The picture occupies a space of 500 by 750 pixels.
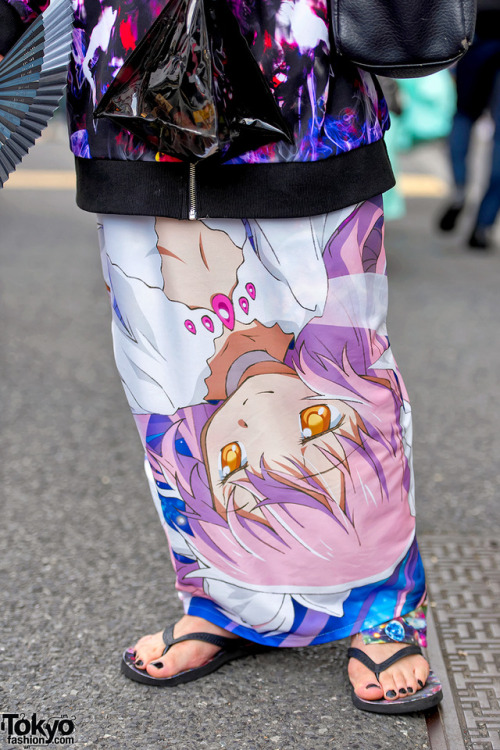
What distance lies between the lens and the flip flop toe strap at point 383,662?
164 centimetres

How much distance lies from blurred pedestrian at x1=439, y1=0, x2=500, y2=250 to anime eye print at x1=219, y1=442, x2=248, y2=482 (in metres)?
3.69

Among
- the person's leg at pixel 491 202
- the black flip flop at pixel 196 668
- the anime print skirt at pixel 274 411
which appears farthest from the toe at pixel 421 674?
the person's leg at pixel 491 202

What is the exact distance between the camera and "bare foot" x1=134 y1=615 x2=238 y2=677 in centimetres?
172

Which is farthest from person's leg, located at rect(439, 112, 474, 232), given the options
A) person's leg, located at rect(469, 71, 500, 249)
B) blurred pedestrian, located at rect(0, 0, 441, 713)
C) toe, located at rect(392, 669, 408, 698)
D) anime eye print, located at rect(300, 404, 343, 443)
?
toe, located at rect(392, 669, 408, 698)

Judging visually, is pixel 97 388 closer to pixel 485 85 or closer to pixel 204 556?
pixel 204 556

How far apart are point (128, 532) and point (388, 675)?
0.91m

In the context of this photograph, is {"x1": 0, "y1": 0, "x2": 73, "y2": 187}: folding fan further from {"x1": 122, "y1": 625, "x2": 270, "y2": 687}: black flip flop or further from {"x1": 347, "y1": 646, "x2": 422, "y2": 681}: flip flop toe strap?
{"x1": 347, "y1": 646, "x2": 422, "y2": 681}: flip flop toe strap

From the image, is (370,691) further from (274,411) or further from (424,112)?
(424,112)

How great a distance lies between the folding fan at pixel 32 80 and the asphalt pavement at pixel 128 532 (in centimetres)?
94

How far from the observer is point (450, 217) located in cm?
564

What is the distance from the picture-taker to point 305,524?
1.61 metres

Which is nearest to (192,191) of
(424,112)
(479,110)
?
(479,110)

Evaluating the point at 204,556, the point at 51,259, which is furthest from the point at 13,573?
the point at 51,259

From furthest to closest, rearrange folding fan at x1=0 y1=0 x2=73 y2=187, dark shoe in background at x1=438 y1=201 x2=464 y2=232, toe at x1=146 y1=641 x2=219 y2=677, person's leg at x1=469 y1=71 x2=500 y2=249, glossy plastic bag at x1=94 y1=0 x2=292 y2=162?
dark shoe in background at x1=438 y1=201 x2=464 y2=232
person's leg at x1=469 y1=71 x2=500 y2=249
toe at x1=146 y1=641 x2=219 y2=677
folding fan at x1=0 y1=0 x2=73 y2=187
glossy plastic bag at x1=94 y1=0 x2=292 y2=162
